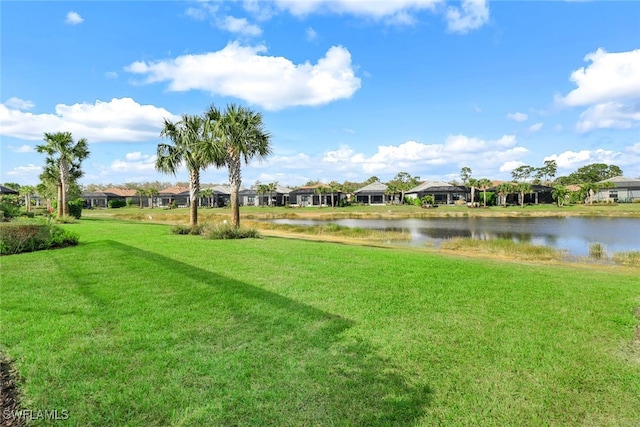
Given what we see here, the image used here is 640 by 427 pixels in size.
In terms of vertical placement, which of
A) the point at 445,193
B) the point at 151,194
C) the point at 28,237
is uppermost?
the point at 151,194

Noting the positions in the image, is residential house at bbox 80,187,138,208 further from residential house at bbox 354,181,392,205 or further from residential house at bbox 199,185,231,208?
residential house at bbox 354,181,392,205

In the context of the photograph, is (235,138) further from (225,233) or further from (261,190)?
(261,190)

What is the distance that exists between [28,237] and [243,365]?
1215 cm

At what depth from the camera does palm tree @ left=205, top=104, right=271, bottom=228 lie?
19.5 m

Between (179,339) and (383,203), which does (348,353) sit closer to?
(179,339)

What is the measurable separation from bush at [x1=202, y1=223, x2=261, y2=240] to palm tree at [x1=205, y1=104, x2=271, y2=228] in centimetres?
159

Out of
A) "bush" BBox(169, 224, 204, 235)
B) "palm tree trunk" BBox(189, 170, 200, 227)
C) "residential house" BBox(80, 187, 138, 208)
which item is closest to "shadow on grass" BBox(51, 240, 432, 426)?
"bush" BBox(169, 224, 204, 235)

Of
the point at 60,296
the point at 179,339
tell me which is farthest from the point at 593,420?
the point at 60,296

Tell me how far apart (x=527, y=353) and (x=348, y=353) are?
88.8 inches

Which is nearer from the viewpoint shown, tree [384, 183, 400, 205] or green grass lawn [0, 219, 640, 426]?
green grass lawn [0, 219, 640, 426]

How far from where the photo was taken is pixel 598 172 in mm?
93938

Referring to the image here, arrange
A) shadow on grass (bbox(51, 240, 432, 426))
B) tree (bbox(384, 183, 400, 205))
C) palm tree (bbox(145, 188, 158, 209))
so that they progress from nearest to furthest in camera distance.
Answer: shadow on grass (bbox(51, 240, 432, 426)) < tree (bbox(384, 183, 400, 205)) < palm tree (bbox(145, 188, 158, 209))

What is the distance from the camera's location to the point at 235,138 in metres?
19.7

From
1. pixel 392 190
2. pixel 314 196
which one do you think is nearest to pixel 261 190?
pixel 314 196
